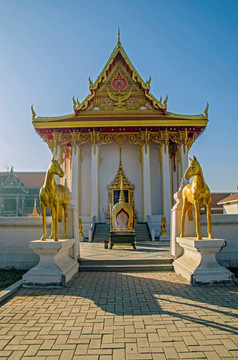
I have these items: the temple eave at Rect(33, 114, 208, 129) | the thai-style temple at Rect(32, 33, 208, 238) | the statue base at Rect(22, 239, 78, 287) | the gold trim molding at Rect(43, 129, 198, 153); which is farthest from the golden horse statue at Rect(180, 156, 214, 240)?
the gold trim molding at Rect(43, 129, 198, 153)

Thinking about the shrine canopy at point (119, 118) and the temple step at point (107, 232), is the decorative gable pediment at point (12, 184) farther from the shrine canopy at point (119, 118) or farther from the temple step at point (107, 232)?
the temple step at point (107, 232)

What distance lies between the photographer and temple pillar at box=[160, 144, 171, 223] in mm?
13031

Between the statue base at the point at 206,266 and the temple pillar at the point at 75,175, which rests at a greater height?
the temple pillar at the point at 75,175

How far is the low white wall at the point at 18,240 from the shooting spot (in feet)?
17.9

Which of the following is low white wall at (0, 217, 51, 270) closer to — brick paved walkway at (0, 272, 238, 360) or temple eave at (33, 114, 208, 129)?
brick paved walkway at (0, 272, 238, 360)

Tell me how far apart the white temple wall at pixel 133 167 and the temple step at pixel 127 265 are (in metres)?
8.34

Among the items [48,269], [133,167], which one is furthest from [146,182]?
[48,269]

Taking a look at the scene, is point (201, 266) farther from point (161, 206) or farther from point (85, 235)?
point (161, 206)

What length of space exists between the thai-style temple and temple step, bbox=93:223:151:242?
502 mm

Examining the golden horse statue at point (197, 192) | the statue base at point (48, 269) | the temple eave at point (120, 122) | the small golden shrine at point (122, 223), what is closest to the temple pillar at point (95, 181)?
the temple eave at point (120, 122)

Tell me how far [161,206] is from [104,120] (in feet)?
18.4

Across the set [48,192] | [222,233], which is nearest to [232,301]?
[222,233]

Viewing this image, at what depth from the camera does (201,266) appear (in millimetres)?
4270

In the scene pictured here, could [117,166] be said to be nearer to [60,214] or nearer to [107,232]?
[107,232]
